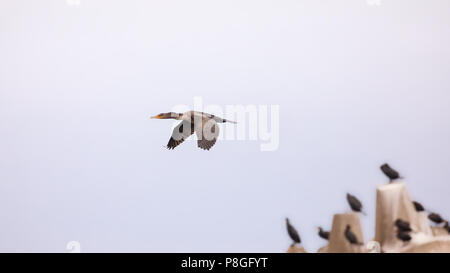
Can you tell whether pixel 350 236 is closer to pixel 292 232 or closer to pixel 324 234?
pixel 324 234

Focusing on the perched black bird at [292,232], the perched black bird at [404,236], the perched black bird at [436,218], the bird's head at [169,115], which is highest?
the bird's head at [169,115]

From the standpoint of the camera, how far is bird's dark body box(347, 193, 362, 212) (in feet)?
24.4

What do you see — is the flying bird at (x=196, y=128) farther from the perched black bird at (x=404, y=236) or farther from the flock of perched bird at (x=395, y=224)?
the perched black bird at (x=404, y=236)

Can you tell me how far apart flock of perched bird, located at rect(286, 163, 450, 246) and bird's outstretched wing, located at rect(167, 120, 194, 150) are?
5.30ft

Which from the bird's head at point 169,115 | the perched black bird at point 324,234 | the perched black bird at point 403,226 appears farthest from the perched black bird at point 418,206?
the bird's head at point 169,115

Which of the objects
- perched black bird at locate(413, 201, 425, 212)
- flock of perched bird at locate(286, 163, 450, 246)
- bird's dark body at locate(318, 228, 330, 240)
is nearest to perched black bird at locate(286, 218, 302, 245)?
flock of perched bird at locate(286, 163, 450, 246)

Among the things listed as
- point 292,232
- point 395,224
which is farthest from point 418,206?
point 292,232

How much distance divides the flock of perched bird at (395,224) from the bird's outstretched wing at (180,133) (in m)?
1.61

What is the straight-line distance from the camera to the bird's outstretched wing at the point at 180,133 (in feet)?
24.6

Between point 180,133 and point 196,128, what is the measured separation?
35 cm

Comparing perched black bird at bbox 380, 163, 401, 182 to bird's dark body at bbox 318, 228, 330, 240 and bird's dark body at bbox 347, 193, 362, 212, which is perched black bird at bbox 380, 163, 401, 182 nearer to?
bird's dark body at bbox 347, 193, 362, 212

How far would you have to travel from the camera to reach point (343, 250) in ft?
24.8
